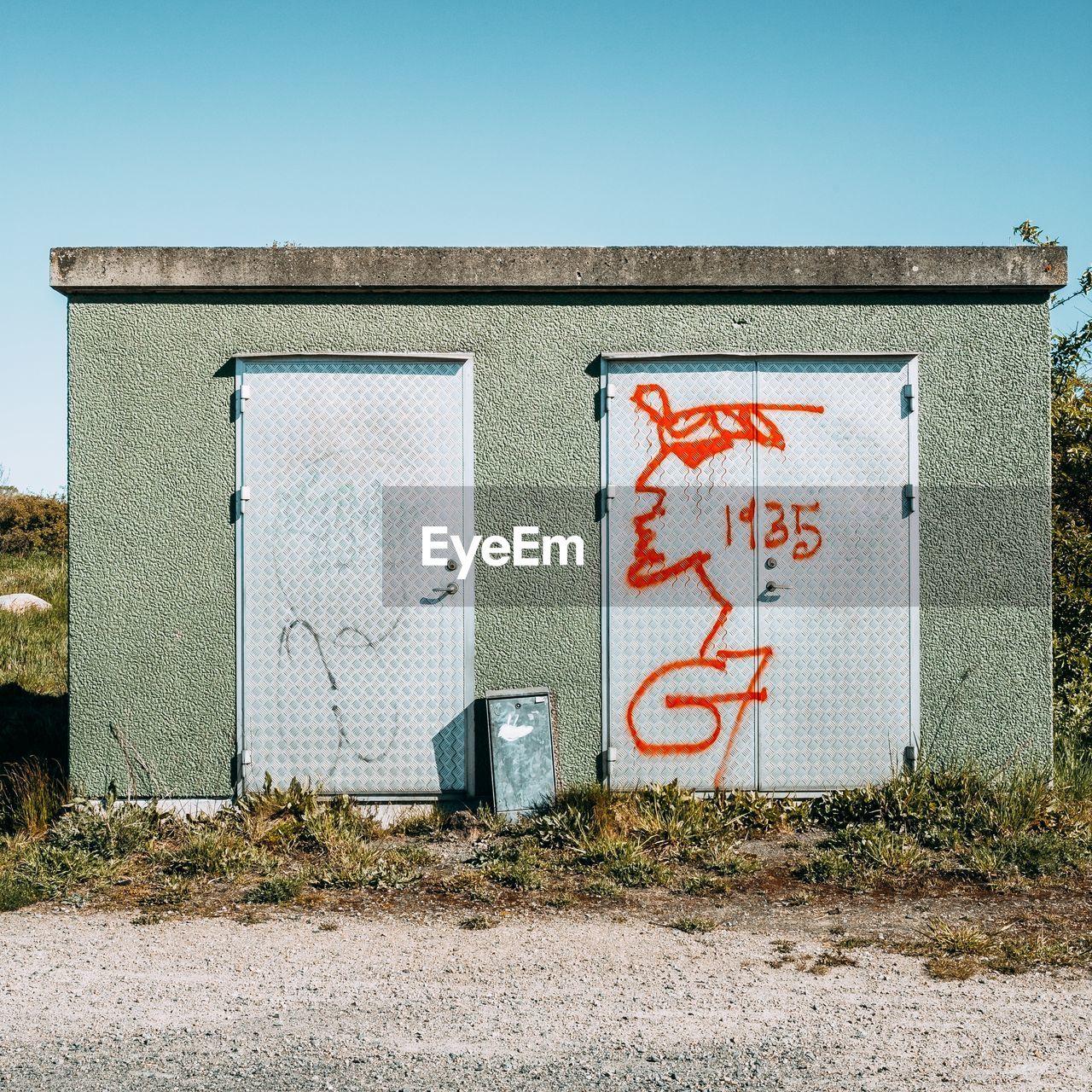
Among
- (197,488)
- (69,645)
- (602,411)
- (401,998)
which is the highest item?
(602,411)

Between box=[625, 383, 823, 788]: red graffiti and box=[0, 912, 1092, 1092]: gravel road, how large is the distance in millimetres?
1710

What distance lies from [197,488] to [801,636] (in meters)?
3.91

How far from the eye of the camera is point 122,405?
621 centimetres

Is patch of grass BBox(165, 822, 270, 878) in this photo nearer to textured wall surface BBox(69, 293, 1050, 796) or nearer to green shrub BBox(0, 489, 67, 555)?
textured wall surface BBox(69, 293, 1050, 796)

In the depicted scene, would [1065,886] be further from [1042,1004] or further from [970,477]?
[970,477]

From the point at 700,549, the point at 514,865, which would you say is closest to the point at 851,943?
the point at 514,865

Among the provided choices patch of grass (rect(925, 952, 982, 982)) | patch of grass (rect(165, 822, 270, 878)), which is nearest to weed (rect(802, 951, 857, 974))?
patch of grass (rect(925, 952, 982, 982))

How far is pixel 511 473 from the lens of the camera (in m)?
6.25

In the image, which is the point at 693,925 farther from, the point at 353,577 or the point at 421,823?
the point at 353,577

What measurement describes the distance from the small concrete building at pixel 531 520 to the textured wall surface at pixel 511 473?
0.02 m

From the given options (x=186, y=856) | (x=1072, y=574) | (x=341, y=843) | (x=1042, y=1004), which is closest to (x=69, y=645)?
(x=186, y=856)

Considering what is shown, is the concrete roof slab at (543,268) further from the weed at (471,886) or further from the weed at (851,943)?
the weed at (851,943)

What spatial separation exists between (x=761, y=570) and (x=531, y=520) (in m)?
1.48

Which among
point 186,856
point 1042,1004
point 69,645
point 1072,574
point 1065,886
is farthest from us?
point 1072,574
